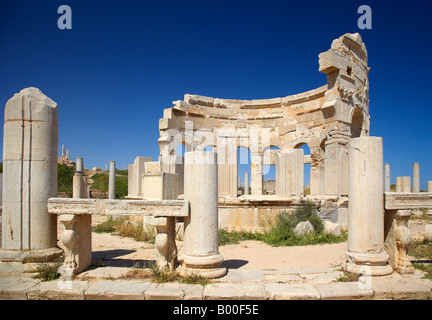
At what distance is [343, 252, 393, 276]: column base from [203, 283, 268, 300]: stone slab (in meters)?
1.69

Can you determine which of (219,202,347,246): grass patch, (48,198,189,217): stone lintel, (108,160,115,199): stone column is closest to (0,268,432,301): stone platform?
(48,198,189,217): stone lintel

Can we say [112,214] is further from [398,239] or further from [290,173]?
[290,173]

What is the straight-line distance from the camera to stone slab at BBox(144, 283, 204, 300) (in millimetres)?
4160

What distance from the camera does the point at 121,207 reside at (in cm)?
498

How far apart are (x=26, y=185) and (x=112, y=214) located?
164 centimetres

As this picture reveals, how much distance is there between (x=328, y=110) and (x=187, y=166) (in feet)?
27.1

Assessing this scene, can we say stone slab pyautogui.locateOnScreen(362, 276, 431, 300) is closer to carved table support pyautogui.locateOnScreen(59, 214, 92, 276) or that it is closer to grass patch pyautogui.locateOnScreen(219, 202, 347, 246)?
grass patch pyautogui.locateOnScreen(219, 202, 347, 246)

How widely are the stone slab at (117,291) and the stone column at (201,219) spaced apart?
2.41 ft

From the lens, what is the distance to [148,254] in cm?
707

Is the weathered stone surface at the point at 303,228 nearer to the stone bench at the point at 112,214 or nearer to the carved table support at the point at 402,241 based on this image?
the carved table support at the point at 402,241

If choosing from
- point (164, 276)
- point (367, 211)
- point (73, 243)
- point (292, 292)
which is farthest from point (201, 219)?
point (367, 211)
